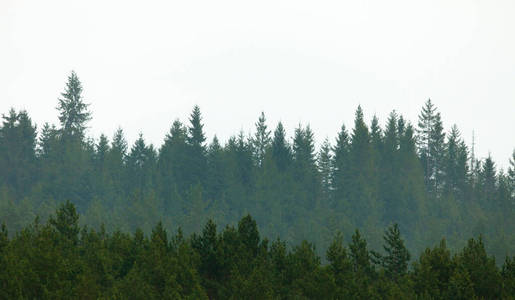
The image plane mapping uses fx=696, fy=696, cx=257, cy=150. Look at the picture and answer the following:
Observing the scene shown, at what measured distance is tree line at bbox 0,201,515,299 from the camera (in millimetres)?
25766

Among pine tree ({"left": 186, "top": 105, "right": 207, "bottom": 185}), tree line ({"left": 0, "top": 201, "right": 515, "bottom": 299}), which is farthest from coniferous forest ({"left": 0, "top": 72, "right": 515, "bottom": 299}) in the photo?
tree line ({"left": 0, "top": 201, "right": 515, "bottom": 299})

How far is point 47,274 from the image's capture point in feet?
85.6

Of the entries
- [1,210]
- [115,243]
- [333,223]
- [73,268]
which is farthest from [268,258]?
[1,210]

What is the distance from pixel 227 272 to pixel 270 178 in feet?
214

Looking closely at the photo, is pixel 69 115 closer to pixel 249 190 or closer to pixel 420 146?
pixel 249 190

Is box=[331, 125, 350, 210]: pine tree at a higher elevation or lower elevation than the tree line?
higher

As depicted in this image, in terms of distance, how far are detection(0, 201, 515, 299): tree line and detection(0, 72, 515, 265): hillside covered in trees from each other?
165 ft

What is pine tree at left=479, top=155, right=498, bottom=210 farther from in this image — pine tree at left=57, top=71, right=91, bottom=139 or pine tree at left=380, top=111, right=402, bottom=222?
pine tree at left=57, top=71, right=91, bottom=139

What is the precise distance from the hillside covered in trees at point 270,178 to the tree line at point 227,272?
1976 inches

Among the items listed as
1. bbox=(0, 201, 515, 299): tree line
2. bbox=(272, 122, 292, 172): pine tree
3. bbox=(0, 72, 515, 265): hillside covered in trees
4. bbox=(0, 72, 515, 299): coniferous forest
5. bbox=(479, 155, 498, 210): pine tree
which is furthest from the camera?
bbox=(479, 155, 498, 210): pine tree

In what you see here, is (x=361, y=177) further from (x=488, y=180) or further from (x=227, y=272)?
(x=227, y=272)

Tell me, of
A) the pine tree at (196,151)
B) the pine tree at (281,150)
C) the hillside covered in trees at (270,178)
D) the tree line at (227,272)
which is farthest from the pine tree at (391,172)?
the tree line at (227,272)

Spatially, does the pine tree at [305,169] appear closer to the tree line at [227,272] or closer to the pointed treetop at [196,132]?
the pointed treetop at [196,132]

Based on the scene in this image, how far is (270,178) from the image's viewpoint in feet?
325
